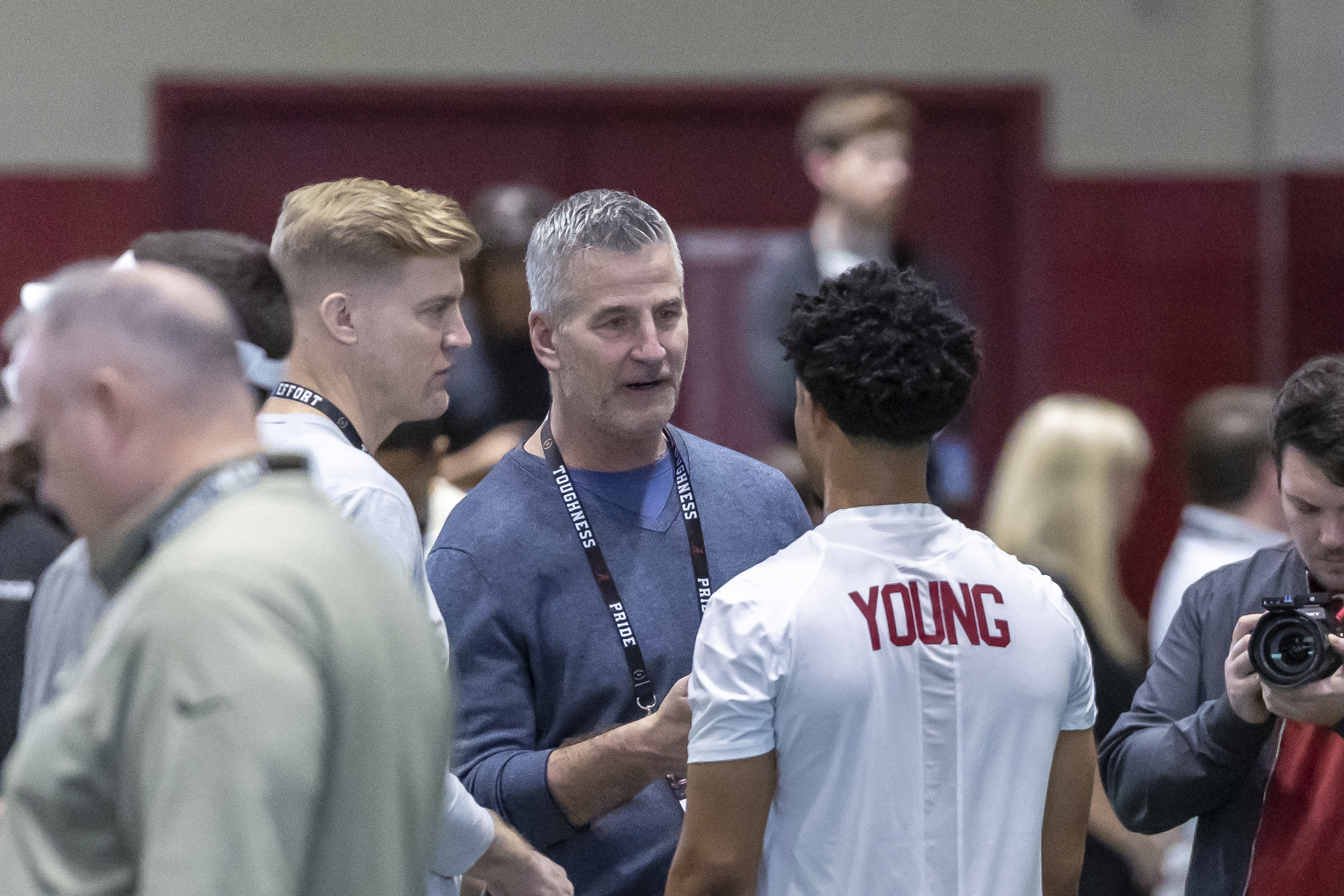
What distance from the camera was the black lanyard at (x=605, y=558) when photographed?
2482mm

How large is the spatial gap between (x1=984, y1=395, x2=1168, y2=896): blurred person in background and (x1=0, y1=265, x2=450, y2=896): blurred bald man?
234 cm

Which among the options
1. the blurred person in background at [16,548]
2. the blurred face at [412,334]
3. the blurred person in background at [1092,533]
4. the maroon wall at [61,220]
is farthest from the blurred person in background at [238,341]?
the maroon wall at [61,220]

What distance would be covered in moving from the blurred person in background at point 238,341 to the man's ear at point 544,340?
0.54m

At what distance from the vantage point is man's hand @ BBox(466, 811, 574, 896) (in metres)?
2.33

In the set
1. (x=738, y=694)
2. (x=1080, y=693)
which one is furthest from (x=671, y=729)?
(x=1080, y=693)

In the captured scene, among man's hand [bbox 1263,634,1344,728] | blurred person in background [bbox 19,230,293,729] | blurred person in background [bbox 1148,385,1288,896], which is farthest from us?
blurred person in background [bbox 1148,385,1288,896]

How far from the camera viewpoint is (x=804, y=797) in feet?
6.66

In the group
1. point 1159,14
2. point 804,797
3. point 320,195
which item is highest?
point 1159,14

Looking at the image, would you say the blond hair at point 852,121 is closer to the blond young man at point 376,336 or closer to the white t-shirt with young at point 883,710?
the blond young man at point 376,336

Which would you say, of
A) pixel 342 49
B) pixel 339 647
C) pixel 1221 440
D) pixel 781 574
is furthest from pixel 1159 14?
pixel 339 647

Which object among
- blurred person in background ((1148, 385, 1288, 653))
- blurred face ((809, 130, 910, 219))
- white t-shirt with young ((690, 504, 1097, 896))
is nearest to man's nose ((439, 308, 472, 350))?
white t-shirt with young ((690, 504, 1097, 896))

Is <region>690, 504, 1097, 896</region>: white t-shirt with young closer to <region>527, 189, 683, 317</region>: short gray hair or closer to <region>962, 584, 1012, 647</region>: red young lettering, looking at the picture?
<region>962, 584, 1012, 647</region>: red young lettering

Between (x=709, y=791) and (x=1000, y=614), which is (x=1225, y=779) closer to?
(x=1000, y=614)

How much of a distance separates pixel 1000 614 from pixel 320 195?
4.11 feet
